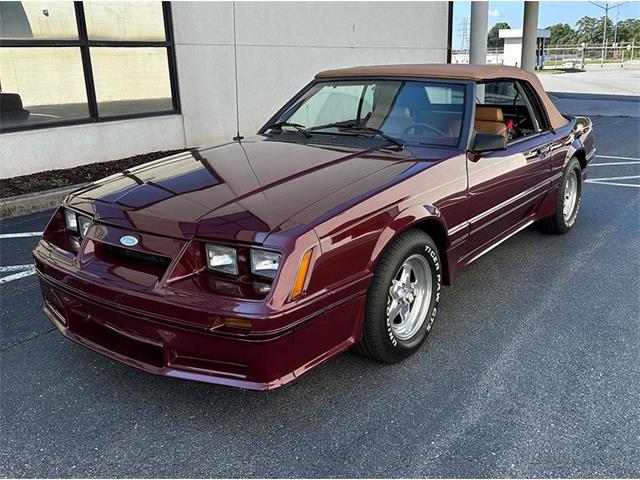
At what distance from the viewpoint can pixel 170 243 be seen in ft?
8.27

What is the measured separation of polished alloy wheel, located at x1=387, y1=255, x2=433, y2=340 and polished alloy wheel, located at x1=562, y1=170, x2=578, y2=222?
265 centimetres

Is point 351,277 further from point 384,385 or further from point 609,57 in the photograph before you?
point 609,57

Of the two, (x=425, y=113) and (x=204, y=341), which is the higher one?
(x=425, y=113)

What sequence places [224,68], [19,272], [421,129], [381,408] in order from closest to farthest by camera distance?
[381,408], [421,129], [19,272], [224,68]

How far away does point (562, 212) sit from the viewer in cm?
516

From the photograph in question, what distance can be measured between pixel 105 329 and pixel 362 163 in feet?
5.17

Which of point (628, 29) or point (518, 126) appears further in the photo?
point (628, 29)

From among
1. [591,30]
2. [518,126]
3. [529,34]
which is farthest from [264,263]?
[591,30]

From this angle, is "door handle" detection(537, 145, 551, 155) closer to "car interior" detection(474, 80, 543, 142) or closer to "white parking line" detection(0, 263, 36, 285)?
"car interior" detection(474, 80, 543, 142)

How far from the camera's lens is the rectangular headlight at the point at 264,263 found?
2396 mm

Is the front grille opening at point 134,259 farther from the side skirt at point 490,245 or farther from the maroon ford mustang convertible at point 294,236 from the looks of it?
the side skirt at point 490,245

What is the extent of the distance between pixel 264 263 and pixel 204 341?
1.32 ft

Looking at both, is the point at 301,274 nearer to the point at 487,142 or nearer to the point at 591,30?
the point at 487,142

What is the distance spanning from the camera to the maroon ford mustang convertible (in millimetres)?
2391
